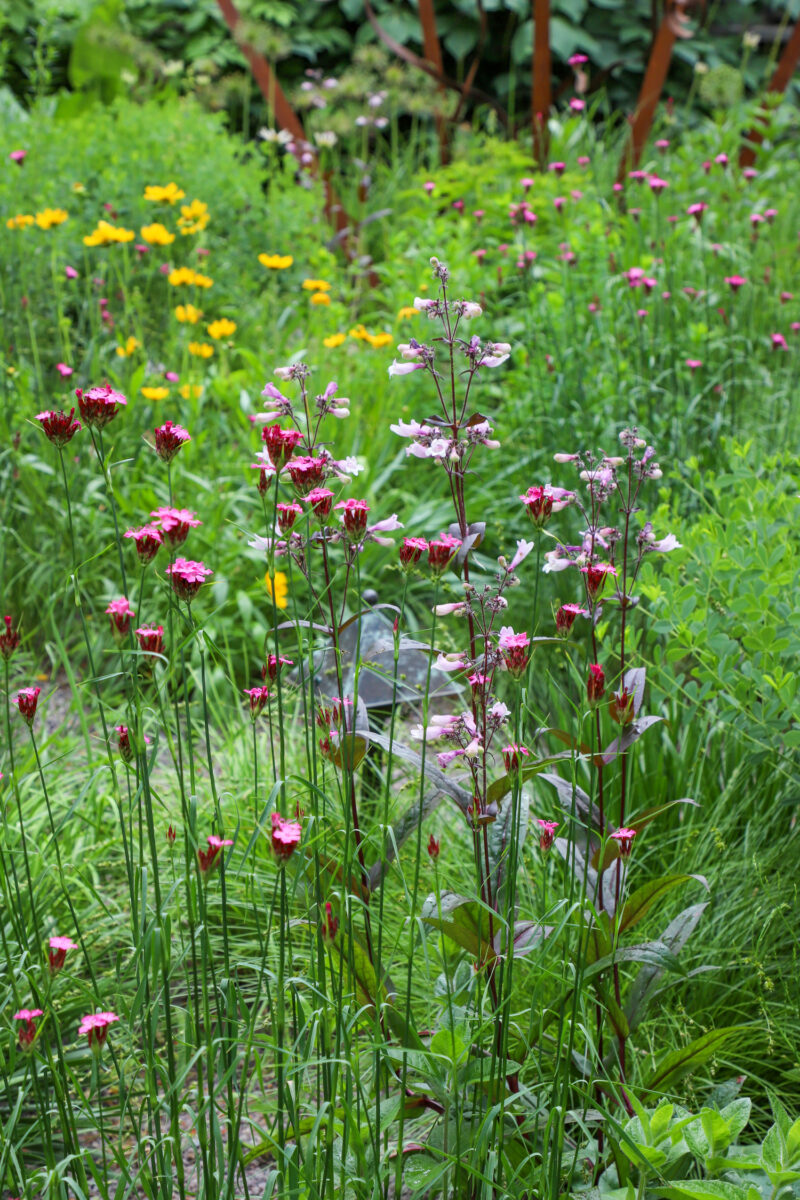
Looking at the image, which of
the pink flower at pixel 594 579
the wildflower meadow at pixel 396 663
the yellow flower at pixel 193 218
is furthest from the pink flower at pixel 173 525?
the yellow flower at pixel 193 218

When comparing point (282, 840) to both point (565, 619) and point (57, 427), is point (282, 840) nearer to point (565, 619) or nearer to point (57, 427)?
point (565, 619)

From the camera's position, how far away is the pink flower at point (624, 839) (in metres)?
1.33

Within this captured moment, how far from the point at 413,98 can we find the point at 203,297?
8.24ft

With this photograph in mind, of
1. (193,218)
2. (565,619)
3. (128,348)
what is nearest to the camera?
(565,619)

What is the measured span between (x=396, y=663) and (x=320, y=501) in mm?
230

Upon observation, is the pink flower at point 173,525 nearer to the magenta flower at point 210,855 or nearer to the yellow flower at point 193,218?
the magenta flower at point 210,855

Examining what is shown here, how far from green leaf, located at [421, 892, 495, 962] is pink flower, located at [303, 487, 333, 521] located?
1.60 ft

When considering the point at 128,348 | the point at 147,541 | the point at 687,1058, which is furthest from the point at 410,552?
the point at 128,348

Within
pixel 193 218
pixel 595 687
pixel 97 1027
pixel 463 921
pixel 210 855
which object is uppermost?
pixel 193 218

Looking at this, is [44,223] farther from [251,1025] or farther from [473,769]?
[251,1025]

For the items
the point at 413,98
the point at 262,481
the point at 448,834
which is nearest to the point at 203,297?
the point at 413,98

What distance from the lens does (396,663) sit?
112 cm

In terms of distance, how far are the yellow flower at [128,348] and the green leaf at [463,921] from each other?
2.77 metres

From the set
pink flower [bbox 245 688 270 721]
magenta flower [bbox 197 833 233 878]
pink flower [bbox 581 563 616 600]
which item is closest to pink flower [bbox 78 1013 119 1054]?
magenta flower [bbox 197 833 233 878]
